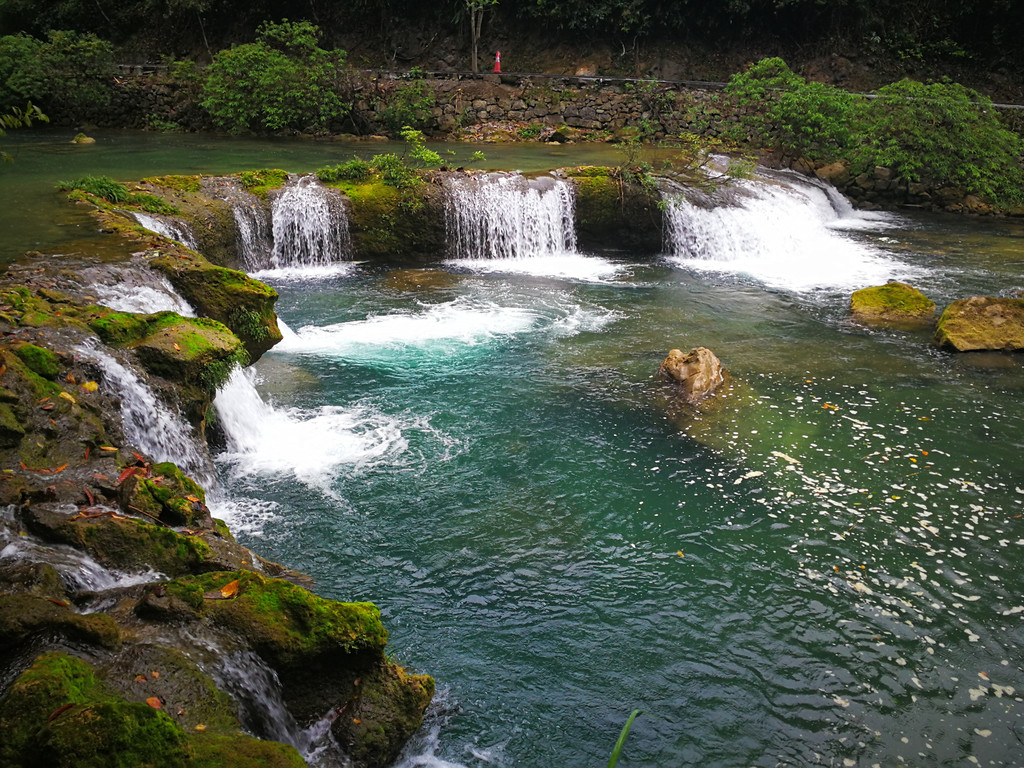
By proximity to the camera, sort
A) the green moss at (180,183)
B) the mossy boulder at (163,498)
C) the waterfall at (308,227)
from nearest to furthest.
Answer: the mossy boulder at (163,498), the green moss at (180,183), the waterfall at (308,227)

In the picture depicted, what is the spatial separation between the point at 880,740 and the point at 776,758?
68 centimetres

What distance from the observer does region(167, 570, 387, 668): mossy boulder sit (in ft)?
13.7

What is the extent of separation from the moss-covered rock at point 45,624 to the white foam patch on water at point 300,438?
3.76 m

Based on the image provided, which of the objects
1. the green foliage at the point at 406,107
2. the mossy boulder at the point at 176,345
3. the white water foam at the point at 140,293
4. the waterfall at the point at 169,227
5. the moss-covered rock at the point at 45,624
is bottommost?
the moss-covered rock at the point at 45,624

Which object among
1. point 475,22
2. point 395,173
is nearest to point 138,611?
point 395,173

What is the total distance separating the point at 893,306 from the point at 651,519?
7587mm

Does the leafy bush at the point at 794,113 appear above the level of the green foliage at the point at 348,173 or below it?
above

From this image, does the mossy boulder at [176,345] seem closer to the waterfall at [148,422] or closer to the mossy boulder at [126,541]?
the waterfall at [148,422]

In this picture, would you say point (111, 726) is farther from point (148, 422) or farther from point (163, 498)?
point (148, 422)

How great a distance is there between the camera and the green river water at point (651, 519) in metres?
5.07

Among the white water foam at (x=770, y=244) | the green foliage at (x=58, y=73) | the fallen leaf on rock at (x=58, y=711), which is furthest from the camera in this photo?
the green foliage at (x=58, y=73)

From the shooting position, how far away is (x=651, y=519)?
717 cm

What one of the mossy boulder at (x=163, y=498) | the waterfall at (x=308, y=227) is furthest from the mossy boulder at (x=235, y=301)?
the waterfall at (x=308, y=227)

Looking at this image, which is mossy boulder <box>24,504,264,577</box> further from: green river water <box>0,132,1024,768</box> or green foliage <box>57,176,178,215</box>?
green foliage <box>57,176,178,215</box>
